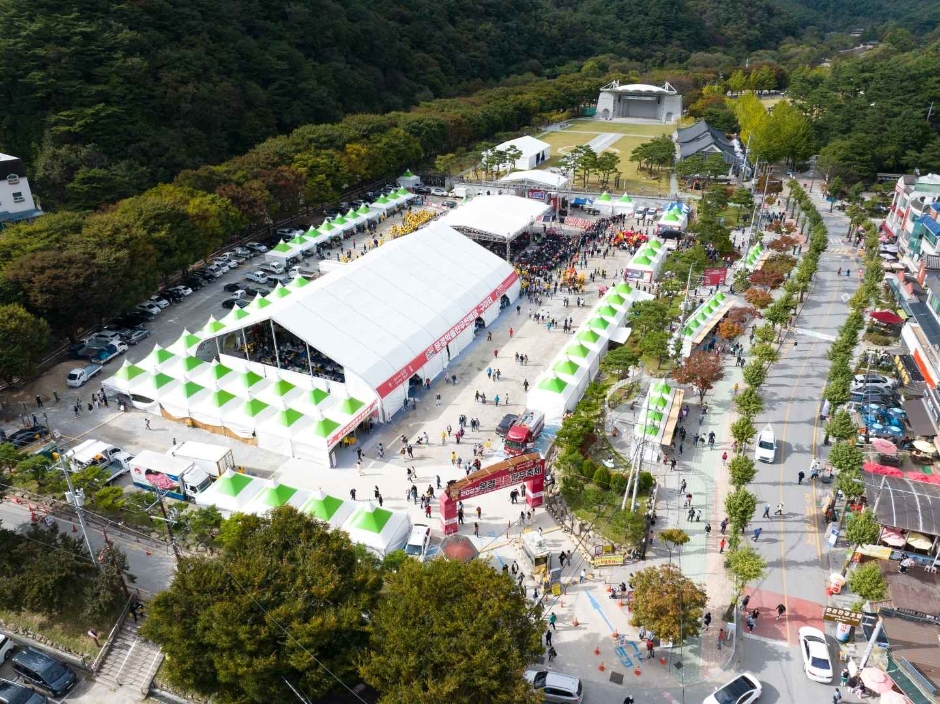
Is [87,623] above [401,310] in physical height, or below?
below

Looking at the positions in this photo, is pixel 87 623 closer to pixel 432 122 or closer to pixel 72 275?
pixel 72 275

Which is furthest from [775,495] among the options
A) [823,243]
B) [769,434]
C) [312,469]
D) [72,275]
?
[72,275]

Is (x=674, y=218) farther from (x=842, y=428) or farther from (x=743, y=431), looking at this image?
(x=743, y=431)

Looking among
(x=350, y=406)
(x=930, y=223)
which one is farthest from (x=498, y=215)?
(x=930, y=223)

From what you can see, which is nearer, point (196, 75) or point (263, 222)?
point (263, 222)

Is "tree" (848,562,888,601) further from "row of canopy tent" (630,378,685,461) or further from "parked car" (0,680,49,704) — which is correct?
"parked car" (0,680,49,704)
